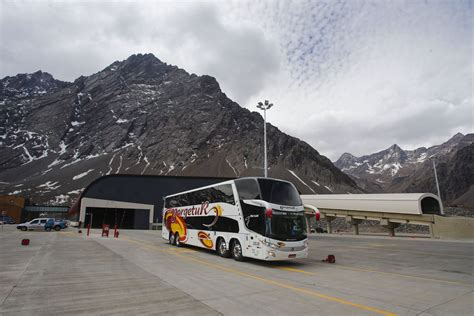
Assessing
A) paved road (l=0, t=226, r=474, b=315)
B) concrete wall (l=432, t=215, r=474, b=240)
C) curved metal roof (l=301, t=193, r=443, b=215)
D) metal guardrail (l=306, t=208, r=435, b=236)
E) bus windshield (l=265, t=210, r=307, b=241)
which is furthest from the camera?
curved metal roof (l=301, t=193, r=443, b=215)

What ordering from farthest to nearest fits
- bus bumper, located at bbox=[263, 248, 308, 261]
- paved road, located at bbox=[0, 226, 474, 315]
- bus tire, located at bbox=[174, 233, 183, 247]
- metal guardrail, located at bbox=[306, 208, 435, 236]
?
1. metal guardrail, located at bbox=[306, 208, 435, 236]
2. bus tire, located at bbox=[174, 233, 183, 247]
3. bus bumper, located at bbox=[263, 248, 308, 261]
4. paved road, located at bbox=[0, 226, 474, 315]

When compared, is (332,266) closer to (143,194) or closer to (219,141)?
(143,194)

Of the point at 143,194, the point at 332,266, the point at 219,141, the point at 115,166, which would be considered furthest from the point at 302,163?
the point at 332,266

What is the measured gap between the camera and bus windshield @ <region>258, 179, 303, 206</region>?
12.9 metres

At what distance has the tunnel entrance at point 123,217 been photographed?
57469 millimetres

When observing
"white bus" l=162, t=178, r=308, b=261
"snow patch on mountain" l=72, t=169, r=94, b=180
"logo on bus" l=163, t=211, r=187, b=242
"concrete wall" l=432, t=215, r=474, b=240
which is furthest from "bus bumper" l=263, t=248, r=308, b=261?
"snow patch on mountain" l=72, t=169, r=94, b=180

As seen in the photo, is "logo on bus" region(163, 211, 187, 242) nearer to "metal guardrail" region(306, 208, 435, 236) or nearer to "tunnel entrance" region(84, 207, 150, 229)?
"metal guardrail" region(306, 208, 435, 236)

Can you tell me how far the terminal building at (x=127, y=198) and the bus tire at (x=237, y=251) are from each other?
41674 mm

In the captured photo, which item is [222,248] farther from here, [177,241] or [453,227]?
[453,227]

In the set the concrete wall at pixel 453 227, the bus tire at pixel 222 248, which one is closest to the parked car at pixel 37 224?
the bus tire at pixel 222 248

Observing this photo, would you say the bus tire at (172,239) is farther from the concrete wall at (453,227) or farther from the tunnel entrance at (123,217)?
the tunnel entrance at (123,217)

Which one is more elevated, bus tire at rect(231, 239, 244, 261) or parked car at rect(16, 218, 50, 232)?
parked car at rect(16, 218, 50, 232)

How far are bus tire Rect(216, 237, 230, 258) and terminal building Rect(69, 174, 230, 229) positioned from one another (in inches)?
1595

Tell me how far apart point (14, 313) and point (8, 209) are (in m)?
108
